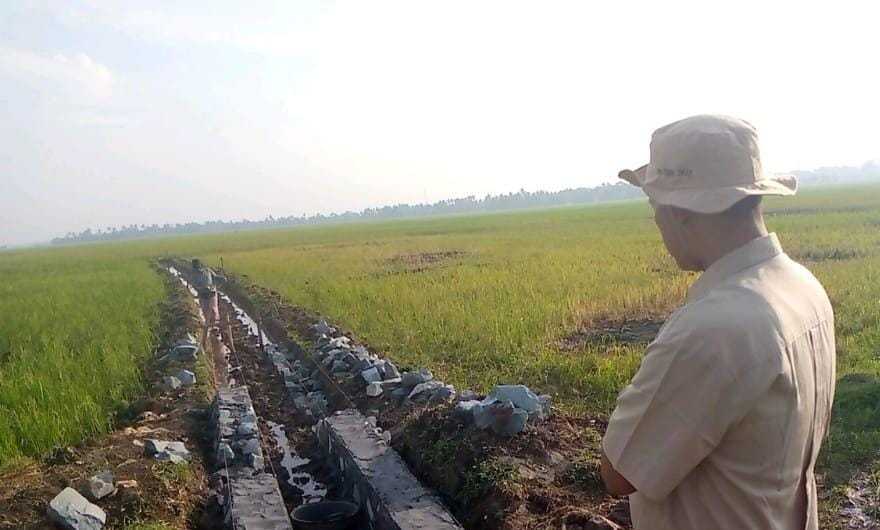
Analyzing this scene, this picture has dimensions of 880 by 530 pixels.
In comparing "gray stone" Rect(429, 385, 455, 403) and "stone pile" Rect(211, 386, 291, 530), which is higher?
"gray stone" Rect(429, 385, 455, 403)

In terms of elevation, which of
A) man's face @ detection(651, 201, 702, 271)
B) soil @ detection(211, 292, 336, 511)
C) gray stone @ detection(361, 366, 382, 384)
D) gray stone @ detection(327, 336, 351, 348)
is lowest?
soil @ detection(211, 292, 336, 511)

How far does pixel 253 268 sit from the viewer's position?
21.2 metres

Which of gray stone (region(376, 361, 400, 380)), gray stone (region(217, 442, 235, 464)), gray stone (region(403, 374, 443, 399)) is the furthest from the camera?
gray stone (region(376, 361, 400, 380))

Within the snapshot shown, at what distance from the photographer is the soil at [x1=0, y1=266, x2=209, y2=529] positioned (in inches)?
163

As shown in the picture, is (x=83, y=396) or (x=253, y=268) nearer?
(x=83, y=396)

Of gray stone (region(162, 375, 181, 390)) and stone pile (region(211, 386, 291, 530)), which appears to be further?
gray stone (region(162, 375, 181, 390))

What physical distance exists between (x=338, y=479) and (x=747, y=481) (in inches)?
166

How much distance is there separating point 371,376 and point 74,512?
317 centimetres

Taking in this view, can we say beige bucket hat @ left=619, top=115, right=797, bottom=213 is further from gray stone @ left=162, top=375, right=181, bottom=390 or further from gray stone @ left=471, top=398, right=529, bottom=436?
gray stone @ left=162, top=375, right=181, bottom=390

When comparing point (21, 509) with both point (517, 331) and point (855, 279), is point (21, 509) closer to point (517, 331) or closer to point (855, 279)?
point (517, 331)

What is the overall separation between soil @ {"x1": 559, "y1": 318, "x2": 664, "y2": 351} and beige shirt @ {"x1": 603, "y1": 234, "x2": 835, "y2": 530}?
20.0 feet

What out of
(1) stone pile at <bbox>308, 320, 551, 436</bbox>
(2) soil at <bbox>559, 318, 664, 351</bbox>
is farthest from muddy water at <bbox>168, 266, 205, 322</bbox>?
(2) soil at <bbox>559, 318, 664, 351</bbox>

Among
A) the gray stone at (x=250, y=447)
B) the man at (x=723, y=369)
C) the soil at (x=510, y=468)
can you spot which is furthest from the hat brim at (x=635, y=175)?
the gray stone at (x=250, y=447)

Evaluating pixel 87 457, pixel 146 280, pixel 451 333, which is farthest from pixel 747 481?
pixel 146 280
